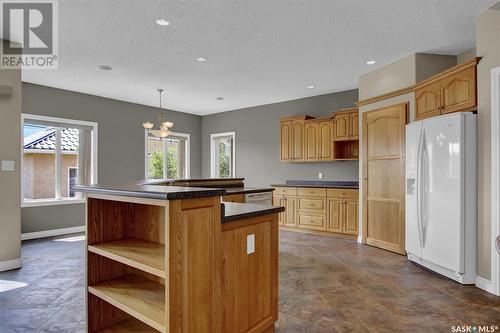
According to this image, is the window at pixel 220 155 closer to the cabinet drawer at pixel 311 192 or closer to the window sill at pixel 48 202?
the cabinet drawer at pixel 311 192

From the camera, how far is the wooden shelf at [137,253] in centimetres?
152

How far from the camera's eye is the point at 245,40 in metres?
3.79

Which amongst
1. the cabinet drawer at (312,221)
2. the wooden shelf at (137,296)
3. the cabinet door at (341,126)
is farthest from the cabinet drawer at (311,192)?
the wooden shelf at (137,296)

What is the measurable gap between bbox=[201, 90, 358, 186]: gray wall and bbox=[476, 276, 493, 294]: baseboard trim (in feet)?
9.90

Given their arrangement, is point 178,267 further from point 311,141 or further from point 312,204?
point 311,141

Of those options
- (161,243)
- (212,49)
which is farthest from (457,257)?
(212,49)

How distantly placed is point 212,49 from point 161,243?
3013 mm

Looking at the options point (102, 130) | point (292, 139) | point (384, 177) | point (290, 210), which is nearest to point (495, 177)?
point (384, 177)

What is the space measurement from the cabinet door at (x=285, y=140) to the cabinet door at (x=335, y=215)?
153 cm

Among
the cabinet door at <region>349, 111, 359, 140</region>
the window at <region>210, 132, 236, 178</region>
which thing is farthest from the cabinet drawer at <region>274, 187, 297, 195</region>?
the window at <region>210, 132, 236, 178</region>

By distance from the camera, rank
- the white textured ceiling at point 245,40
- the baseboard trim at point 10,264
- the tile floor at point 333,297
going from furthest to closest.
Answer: the baseboard trim at point 10,264
the white textured ceiling at point 245,40
the tile floor at point 333,297

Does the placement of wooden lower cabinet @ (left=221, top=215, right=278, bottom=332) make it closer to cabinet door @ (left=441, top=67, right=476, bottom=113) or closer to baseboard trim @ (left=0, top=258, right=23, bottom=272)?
cabinet door @ (left=441, top=67, right=476, bottom=113)

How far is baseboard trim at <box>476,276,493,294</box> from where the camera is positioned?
300 centimetres

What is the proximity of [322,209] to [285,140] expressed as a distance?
1841 millimetres
